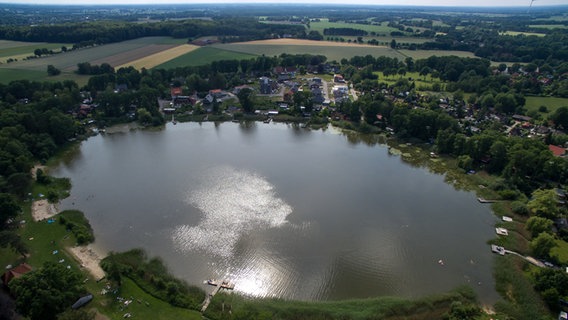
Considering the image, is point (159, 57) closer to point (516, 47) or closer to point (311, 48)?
point (311, 48)

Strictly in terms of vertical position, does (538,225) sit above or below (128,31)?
below

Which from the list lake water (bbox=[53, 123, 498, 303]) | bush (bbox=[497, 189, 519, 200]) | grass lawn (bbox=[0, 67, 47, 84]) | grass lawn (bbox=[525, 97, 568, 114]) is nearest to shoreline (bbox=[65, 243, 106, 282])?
lake water (bbox=[53, 123, 498, 303])

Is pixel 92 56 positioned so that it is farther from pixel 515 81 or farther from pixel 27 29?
pixel 515 81

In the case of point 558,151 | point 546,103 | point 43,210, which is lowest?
point 43,210

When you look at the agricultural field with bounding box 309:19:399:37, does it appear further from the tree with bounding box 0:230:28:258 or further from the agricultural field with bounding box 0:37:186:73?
the tree with bounding box 0:230:28:258

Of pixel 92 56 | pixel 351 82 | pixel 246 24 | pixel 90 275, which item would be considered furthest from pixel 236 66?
pixel 246 24

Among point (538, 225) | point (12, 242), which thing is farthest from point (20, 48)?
point (538, 225)
